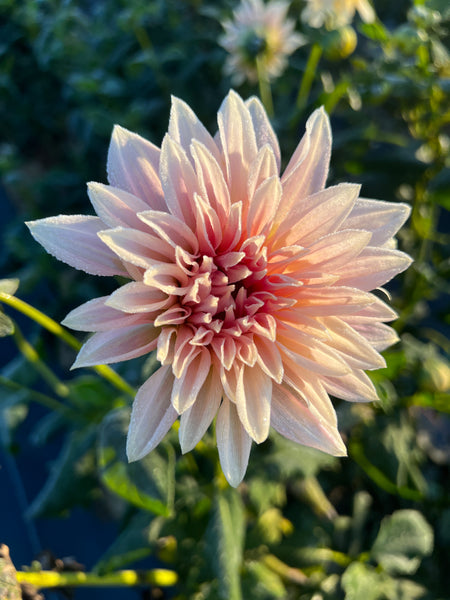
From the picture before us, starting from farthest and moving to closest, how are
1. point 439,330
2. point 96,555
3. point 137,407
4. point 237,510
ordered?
point 439,330, point 96,555, point 237,510, point 137,407

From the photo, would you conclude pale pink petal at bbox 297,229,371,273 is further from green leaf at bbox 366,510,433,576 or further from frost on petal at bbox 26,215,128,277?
green leaf at bbox 366,510,433,576

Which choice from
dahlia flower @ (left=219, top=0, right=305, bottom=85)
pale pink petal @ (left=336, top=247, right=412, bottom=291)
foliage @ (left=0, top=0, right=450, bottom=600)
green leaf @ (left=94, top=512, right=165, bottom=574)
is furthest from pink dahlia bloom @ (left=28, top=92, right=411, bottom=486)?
dahlia flower @ (left=219, top=0, right=305, bottom=85)

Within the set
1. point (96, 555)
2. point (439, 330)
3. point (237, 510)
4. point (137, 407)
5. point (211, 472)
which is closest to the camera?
point (137, 407)

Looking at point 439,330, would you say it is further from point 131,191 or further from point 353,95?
point 131,191

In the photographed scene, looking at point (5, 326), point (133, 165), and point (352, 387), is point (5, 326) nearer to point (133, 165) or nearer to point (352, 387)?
point (133, 165)

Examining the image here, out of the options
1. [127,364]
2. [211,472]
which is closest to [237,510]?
[211,472]

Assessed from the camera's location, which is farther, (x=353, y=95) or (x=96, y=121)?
(x=96, y=121)

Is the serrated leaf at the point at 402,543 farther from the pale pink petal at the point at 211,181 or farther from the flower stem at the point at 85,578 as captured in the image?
the pale pink petal at the point at 211,181
